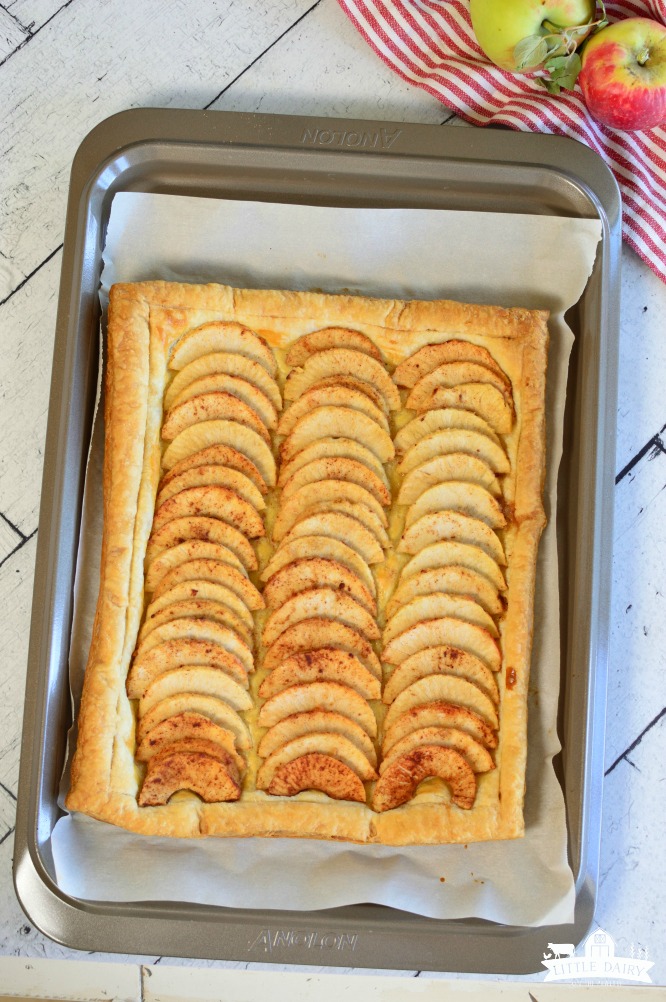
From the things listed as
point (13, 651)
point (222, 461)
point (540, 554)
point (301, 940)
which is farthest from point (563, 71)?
point (301, 940)

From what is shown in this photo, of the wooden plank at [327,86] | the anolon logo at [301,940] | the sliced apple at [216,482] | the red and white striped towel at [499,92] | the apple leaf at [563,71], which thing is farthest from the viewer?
the wooden plank at [327,86]

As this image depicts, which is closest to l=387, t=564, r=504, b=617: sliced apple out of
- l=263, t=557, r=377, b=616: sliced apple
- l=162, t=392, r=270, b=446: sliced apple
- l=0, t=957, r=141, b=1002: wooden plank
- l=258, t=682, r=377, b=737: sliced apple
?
l=263, t=557, r=377, b=616: sliced apple

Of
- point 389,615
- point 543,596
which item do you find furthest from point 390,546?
point 543,596

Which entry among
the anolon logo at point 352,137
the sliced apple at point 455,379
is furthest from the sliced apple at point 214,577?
the anolon logo at point 352,137

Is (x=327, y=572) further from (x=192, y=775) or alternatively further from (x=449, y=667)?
(x=192, y=775)

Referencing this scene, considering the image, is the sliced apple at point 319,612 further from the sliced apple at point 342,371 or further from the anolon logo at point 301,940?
the anolon logo at point 301,940

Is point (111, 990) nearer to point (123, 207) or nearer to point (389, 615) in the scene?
point (389, 615)
